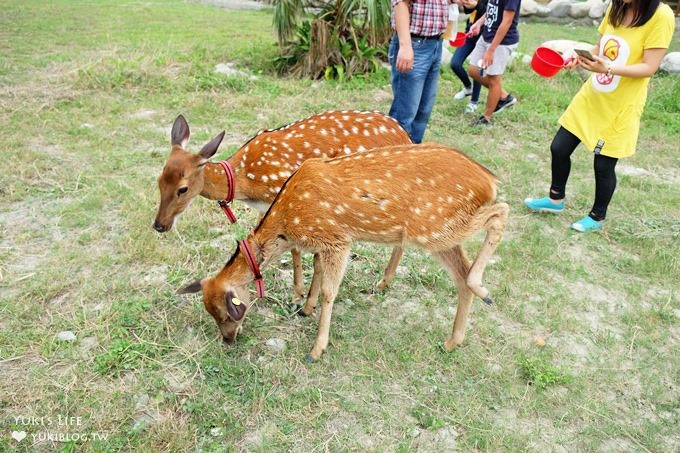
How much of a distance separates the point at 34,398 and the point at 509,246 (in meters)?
3.54

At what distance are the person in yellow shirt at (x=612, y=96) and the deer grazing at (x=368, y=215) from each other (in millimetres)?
1752

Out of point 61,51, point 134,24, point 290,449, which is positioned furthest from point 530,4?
point 290,449

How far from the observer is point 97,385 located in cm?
307

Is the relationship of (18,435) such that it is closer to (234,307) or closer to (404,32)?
(234,307)

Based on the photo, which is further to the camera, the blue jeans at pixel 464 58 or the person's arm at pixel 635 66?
the blue jeans at pixel 464 58

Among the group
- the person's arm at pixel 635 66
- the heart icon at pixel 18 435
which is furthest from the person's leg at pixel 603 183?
the heart icon at pixel 18 435

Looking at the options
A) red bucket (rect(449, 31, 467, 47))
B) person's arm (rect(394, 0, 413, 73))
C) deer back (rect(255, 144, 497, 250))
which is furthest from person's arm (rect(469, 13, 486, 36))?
deer back (rect(255, 144, 497, 250))

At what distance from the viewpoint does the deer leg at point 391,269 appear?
3920 millimetres

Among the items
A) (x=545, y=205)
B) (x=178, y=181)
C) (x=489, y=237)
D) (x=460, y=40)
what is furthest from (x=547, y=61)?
(x=460, y=40)

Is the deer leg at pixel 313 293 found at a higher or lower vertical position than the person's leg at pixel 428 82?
lower

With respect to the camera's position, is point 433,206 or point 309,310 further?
point 309,310

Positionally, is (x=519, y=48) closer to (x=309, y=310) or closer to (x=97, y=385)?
(x=309, y=310)

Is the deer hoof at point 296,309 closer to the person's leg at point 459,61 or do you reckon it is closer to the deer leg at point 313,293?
the deer leg at point 313,293

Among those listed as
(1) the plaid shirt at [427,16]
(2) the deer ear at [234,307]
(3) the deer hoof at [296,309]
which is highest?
(1) the plaid shirt at [427,16]
